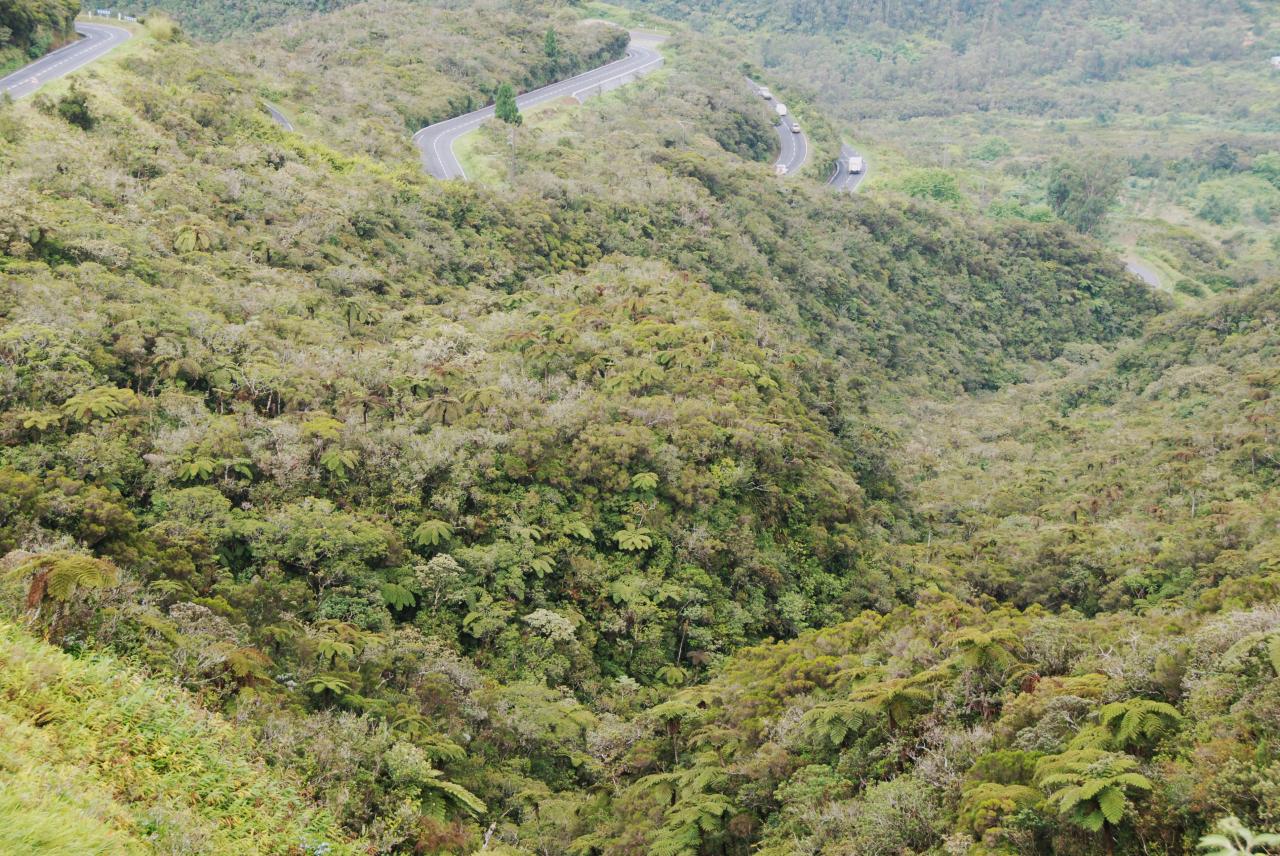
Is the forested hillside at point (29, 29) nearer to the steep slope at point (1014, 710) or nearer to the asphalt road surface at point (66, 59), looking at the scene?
the asphalt road surface at point (66, 59)

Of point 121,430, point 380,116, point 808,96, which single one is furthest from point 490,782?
point 808,96

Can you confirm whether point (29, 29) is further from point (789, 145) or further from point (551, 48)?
point (789, 145)

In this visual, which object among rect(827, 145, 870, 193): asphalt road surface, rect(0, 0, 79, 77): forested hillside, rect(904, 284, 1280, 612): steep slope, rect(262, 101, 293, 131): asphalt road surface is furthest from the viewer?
rect(827, 145, 870, 193): asphalt road surface

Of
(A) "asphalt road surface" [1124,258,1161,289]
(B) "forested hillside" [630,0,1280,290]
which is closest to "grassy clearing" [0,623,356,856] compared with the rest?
(B) "forested hillside" [630,0,1280,290]

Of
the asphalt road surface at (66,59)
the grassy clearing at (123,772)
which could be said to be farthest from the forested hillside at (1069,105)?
the grassy clearing at (123,772)

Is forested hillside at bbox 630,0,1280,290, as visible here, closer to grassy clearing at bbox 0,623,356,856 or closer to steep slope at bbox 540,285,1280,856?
steep slope at bbox 540,285,1280,856

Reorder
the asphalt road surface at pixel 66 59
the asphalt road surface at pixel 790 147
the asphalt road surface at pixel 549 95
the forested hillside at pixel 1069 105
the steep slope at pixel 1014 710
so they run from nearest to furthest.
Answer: the steep slope at pixel 1014 710 < the asphalt road surface at pixel 66 59 < the asphalt road surface at pixel 549 95 < the asphalt road surface at pixel 790 147 < the forested hillside at pixel 1069 105
